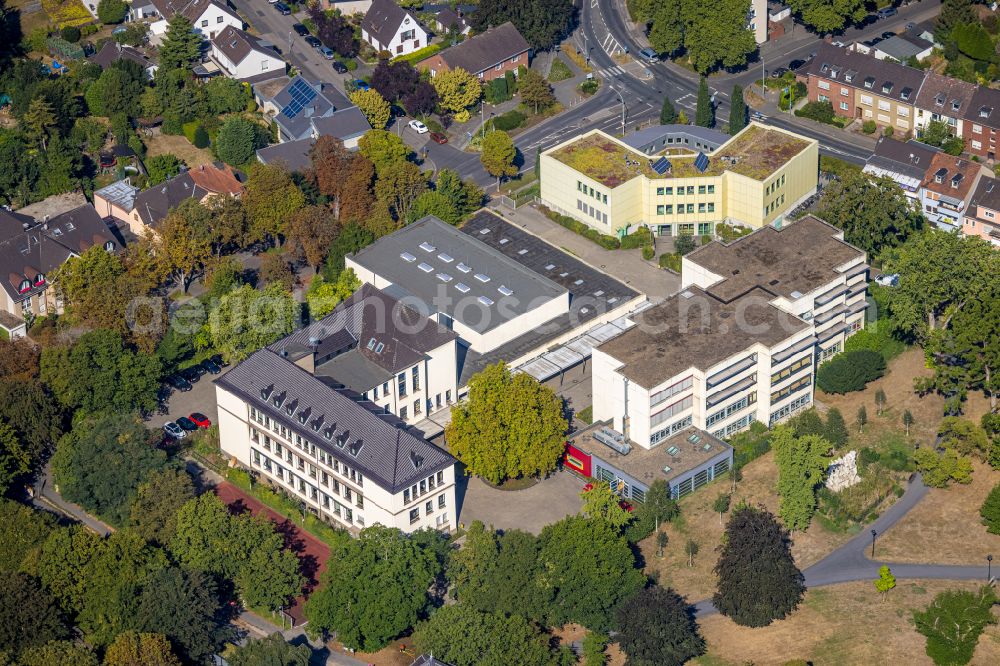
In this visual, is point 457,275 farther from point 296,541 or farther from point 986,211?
point 986,211

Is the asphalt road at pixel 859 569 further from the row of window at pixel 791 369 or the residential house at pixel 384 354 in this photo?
the residential house at pixel 384 354

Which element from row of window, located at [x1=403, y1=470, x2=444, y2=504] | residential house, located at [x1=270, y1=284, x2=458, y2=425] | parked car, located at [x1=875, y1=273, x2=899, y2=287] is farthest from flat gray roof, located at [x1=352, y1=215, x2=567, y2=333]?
parked car, located at [x1=875, y1=273, x2=899, y2=287]

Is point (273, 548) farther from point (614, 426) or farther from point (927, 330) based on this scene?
point (927, 330)

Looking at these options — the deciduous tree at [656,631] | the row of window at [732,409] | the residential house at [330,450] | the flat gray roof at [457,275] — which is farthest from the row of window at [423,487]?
the row of window at [732,409]

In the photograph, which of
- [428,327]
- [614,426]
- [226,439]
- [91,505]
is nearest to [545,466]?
[614,426]

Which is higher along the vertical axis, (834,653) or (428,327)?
(428,327)

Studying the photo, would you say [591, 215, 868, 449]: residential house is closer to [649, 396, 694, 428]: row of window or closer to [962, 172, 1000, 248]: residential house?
[649, 396, 694, 428]: row of window
